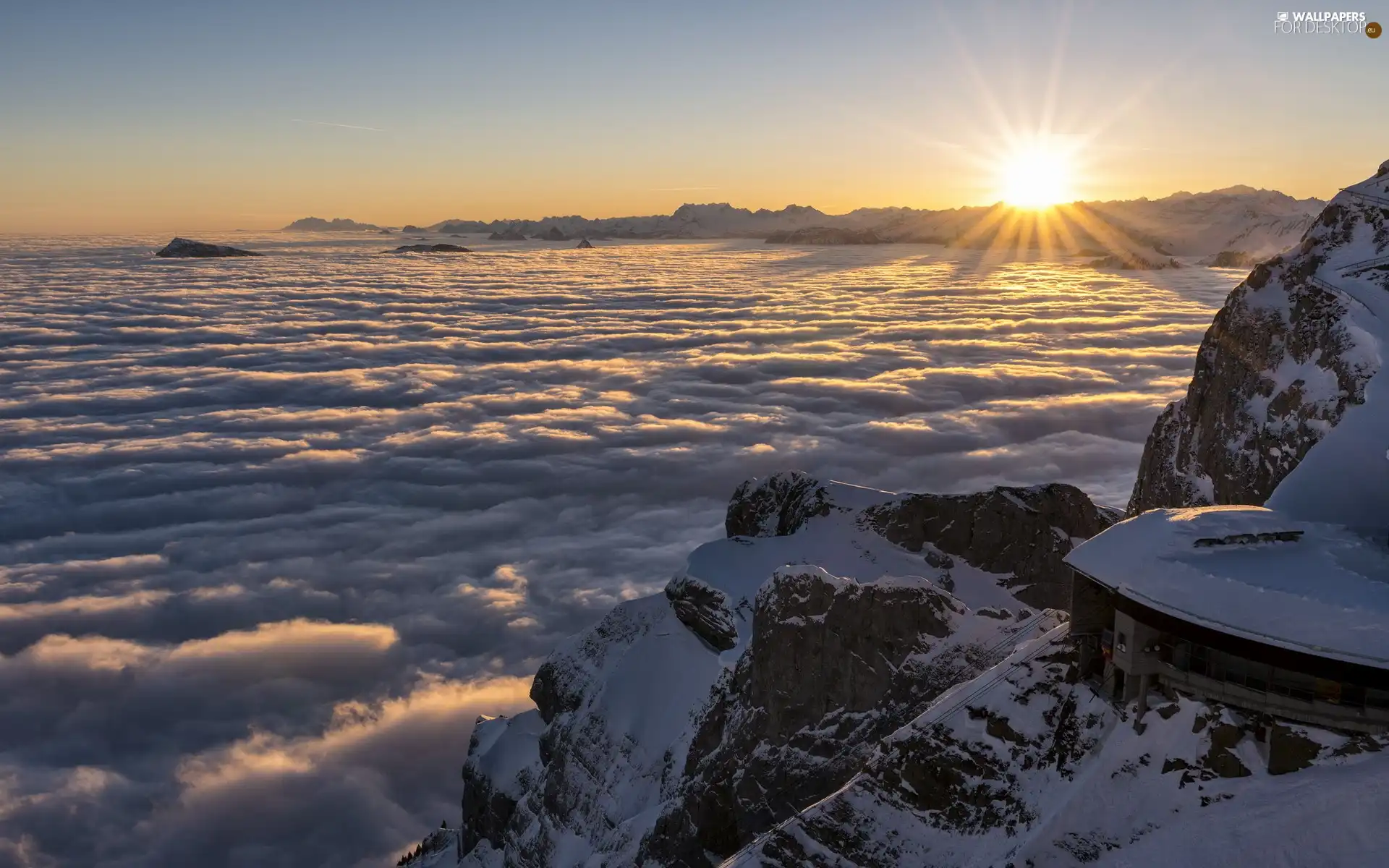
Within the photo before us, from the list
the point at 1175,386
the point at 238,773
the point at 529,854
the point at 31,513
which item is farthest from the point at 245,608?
the point at 1175,386

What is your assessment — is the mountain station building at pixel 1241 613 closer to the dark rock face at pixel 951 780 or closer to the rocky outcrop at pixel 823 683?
A: the dark rock face at pixel 951 780

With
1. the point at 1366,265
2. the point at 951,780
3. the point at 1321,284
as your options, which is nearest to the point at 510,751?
the point at 951,780

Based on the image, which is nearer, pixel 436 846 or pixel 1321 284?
pixel 1321 284

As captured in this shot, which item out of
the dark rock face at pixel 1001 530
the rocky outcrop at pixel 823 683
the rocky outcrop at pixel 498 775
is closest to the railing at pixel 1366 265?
the dark rock face at pixel 1001 530

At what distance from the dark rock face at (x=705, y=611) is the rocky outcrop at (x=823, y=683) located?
7.95 metres

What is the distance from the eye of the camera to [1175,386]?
169m

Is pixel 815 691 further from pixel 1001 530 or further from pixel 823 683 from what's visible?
pixel 1001 530

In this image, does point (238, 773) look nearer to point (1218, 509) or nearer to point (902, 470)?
point (1218, 509)

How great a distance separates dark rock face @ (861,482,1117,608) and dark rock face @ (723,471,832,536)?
15.9 feet

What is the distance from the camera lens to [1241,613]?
23109 millimetres

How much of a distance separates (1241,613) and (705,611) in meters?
24.9

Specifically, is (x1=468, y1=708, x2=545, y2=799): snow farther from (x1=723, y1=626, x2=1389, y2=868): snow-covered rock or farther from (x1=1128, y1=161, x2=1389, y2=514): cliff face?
(x1=1128, y1=161, x2=1389, y2=514): cliff face

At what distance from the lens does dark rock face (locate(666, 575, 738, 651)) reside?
4253 centimetres

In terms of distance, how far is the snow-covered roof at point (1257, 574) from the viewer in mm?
22078
